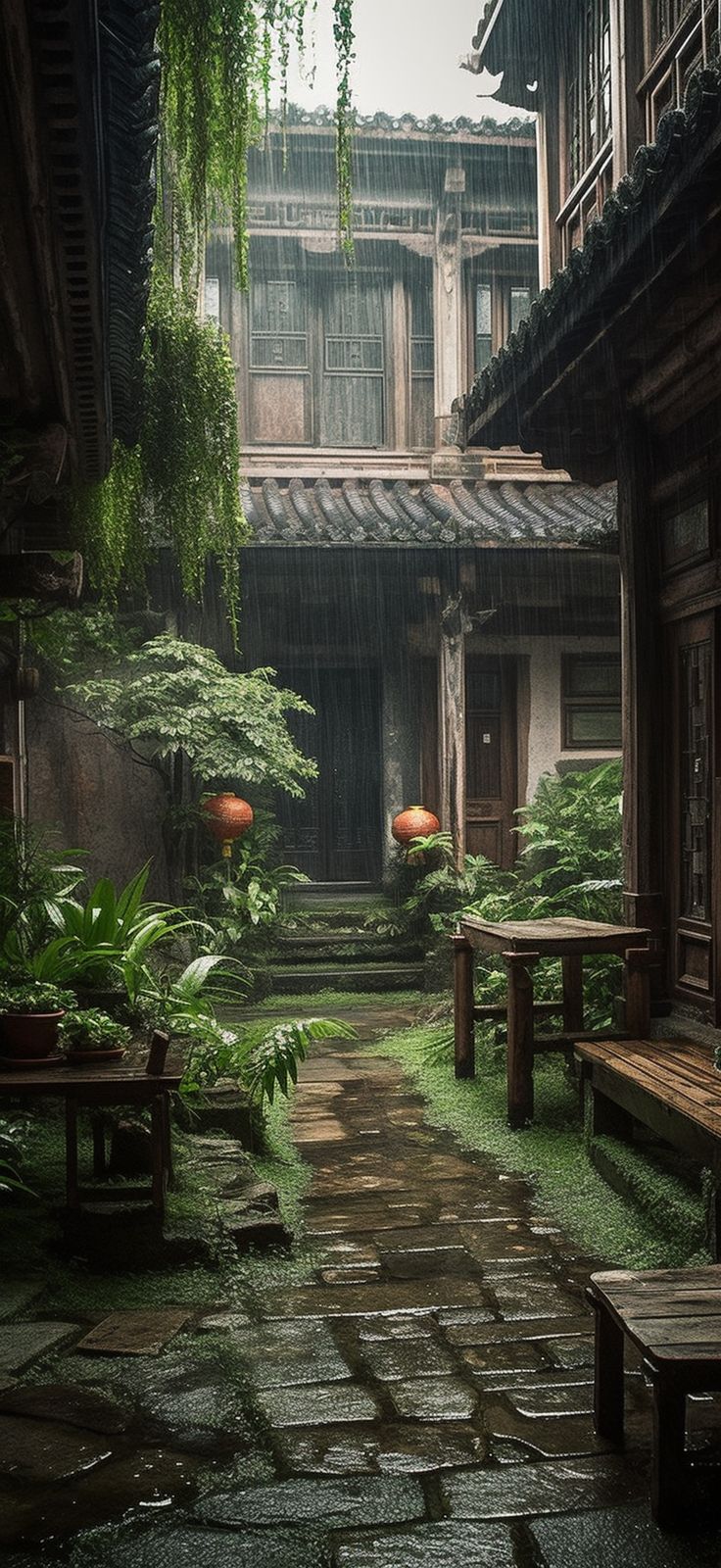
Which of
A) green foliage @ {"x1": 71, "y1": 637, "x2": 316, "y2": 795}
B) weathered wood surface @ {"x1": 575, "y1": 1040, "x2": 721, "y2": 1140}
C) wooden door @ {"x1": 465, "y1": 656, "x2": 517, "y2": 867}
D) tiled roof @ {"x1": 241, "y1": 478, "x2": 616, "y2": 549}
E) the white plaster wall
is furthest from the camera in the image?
wooden door @ {"x1": 465, "y1": 656, "x2": 517, "y2": 867}

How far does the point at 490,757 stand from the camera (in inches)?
587

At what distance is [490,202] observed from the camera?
16172 mm

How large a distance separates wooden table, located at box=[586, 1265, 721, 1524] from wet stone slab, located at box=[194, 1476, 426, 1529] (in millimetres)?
597

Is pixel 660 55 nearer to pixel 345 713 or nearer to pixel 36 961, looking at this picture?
pixel 36 961

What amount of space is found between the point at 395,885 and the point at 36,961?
7.64 m

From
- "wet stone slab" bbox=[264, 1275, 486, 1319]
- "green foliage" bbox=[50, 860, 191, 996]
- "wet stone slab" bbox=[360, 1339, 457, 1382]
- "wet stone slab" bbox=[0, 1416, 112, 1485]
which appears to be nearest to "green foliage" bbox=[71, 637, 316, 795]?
"green foliage" bbox=[50, 860, 191, 996]

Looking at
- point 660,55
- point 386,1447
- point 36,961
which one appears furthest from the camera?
point 660,55

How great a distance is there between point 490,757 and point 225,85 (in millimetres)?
10069

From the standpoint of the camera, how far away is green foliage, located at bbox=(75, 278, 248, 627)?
786 cm

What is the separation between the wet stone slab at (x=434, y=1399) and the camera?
152 inches

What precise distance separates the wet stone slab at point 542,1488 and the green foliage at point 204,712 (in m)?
8.70

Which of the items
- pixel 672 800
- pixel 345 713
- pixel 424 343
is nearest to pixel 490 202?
pixel 424 343

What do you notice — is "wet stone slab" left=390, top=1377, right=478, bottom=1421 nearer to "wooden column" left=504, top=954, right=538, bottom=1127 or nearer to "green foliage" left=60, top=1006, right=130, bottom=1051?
"green foliage" left=60, top=1006, right=130, bottom=1051

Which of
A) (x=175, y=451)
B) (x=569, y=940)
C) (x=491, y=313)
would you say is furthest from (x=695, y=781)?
(x=491, y=313)
